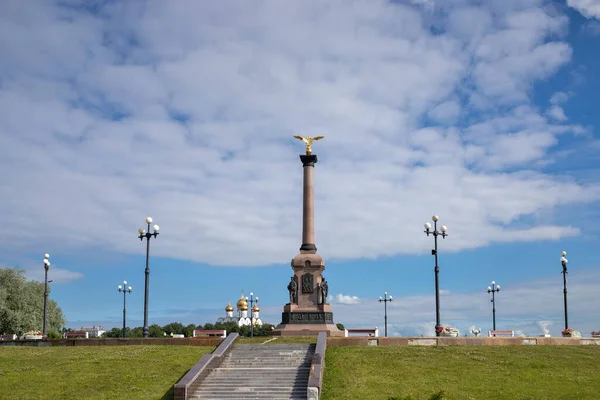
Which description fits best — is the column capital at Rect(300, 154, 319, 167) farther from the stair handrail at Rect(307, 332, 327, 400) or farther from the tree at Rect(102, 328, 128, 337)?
the tree at Rect(102, 328, 128, 337)

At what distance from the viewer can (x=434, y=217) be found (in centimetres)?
3288

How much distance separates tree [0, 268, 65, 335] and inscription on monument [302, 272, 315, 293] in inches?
1026

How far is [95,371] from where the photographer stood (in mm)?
24188

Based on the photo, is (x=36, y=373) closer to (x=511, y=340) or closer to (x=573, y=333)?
(x=511, y=340)

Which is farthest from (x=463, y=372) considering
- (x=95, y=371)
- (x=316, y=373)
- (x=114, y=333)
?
(x=114, y=333)

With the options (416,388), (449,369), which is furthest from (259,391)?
(449,369)

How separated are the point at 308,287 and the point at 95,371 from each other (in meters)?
15.0

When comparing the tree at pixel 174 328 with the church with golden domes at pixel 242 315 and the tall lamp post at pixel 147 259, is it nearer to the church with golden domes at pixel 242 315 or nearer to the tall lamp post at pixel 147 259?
the church with golden domes at pixel 242 315

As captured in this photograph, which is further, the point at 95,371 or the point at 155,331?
the point at 155,331

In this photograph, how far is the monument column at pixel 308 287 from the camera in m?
35.9

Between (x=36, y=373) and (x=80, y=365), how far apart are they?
1.53 m

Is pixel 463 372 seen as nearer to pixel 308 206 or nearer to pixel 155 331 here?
pixel 308 206

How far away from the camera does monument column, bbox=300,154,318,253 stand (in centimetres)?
3780

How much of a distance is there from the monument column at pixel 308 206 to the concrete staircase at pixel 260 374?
35.3 feet
